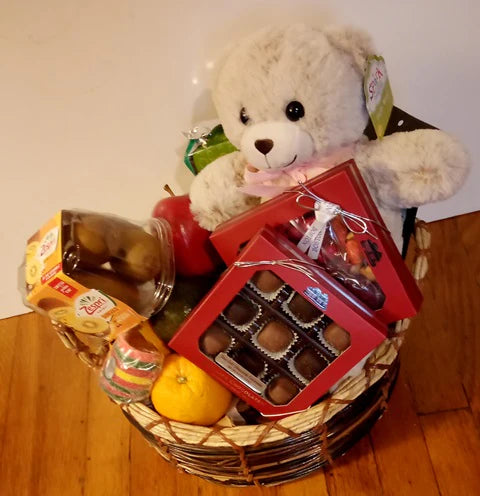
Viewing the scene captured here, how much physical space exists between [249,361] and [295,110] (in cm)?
35

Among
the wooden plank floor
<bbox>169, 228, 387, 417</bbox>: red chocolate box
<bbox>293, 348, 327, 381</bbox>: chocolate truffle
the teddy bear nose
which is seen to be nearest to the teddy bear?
the teddy bear nose

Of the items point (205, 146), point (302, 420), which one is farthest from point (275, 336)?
point (205, 146)

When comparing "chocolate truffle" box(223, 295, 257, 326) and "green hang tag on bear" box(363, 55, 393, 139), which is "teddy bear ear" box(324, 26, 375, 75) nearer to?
"green hang tag on bear" box(363, 55, 393, 139)

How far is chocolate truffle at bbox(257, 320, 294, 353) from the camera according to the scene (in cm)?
74

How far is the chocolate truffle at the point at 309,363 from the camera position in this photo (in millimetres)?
745

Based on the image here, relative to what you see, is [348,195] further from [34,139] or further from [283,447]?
[34,139]

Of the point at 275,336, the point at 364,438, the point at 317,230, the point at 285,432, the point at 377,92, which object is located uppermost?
the point at 377,92

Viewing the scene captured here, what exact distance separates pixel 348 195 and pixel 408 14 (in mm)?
406

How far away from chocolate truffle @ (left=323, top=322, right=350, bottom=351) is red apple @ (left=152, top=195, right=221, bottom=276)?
23cm

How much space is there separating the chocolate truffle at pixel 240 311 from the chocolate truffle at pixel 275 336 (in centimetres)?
3

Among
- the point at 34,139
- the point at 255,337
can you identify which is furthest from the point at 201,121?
the point at 255,337

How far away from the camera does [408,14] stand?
881mm

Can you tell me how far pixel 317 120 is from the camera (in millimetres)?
671

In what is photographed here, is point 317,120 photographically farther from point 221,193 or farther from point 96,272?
point 96,272
